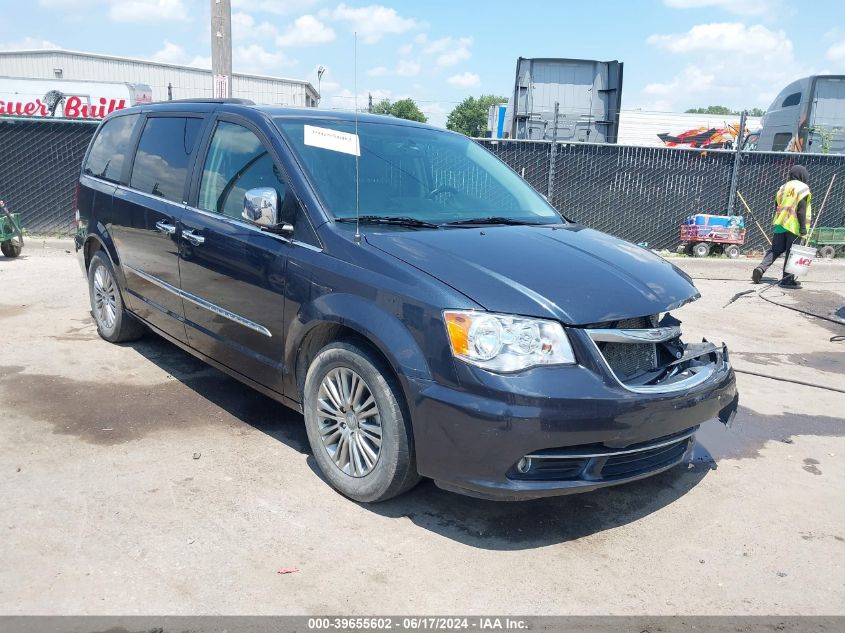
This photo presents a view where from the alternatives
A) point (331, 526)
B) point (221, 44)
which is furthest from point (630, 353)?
point (221, 44)

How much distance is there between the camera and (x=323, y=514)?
11.5 ft

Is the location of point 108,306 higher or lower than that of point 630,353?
lower

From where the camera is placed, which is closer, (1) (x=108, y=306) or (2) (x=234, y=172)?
(2) (x=234, y=172)

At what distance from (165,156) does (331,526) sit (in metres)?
3.04

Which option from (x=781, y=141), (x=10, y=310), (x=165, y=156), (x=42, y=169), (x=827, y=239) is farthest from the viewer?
(x=781, y=141)

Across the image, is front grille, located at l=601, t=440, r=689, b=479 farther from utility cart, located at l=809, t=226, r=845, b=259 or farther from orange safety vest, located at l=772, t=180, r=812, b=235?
utility cart, located at l=809, t=226, r=845, b=259

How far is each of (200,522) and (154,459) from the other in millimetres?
822

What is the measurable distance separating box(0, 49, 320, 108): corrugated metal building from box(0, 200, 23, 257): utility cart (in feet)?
112

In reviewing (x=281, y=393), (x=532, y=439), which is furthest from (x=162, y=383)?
(x=532, y=439)

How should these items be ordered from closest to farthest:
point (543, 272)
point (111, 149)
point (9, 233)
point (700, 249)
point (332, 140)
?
1. point (543, 272)
2. point (332, 140)
3. point (111, 149)
4. point (9, 233)
5. point (700, 249)

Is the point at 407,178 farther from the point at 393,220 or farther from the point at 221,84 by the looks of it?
the point at 221,84

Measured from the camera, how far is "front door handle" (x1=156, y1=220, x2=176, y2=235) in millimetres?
4703

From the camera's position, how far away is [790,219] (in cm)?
1040

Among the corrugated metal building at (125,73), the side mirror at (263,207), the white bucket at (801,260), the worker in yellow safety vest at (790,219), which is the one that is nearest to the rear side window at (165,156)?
the side mirror at (263,207)
